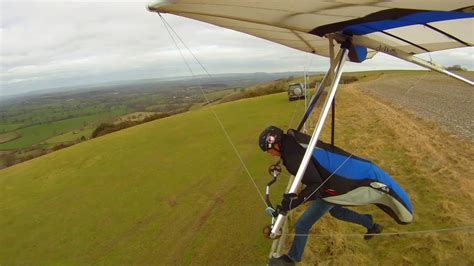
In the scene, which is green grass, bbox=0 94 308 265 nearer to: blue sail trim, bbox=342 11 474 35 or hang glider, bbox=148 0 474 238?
hang glider, bbox=148 0 474 238

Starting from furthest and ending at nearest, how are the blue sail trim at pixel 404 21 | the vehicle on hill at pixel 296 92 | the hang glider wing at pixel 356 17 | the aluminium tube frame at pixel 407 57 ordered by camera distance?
the vehicle on hill at pixel 296 92
the aluminium tube frame at pixel 407 57
the blue sail trim at pixel 404 21
the hang glider wing at pixel 356 17

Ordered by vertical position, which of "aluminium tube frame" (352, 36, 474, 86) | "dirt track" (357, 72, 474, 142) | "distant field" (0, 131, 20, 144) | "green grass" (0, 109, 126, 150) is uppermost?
"aluminium tube frame" (352, 36, 474, 86)

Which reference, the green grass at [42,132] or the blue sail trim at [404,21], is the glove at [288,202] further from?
the green grass at [42,132]

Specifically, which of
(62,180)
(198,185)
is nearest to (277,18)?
(198,185)

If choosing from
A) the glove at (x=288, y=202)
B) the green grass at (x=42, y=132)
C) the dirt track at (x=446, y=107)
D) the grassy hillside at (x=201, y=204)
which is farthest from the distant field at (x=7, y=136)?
the glove at (x=288, y=202)

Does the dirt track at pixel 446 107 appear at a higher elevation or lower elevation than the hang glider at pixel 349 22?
lower

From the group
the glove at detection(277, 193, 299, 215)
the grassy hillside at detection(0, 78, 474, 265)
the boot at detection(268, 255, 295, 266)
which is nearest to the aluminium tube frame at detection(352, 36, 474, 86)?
the grassy hillside at detection(0, 78, 474, 265)

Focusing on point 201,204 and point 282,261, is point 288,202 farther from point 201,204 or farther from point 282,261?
point 201,204
